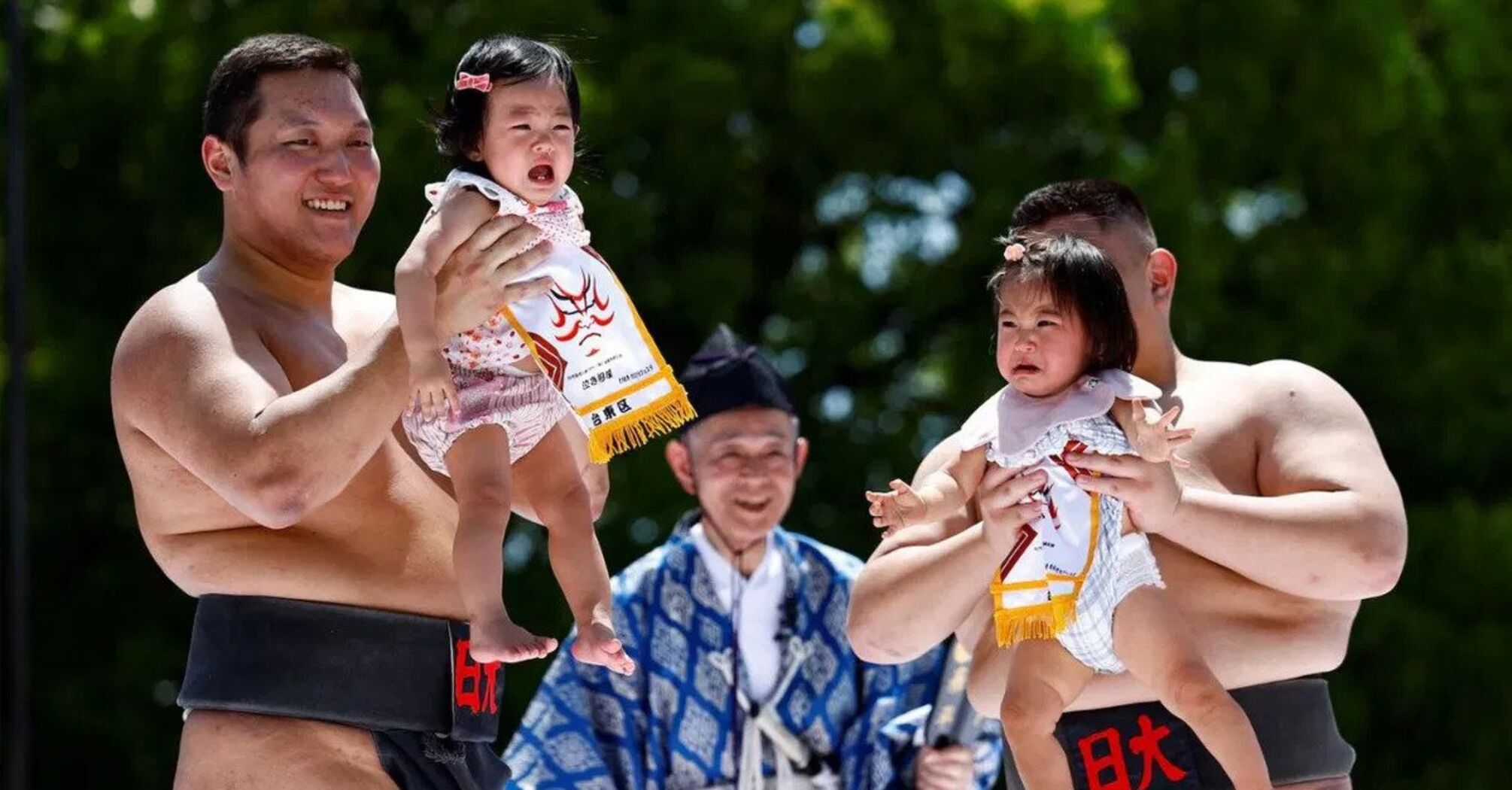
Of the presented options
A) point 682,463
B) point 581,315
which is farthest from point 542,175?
point 682,463

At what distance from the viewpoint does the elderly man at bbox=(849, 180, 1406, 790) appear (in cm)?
253

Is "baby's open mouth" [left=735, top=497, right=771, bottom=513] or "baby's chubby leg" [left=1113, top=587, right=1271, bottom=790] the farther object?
"baby's open mouth" [left=735, top=497, right=771, bottom=513]

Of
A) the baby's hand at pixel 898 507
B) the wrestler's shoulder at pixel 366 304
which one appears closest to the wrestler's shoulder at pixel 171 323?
the wrestler's shoulder at pixel 366 304

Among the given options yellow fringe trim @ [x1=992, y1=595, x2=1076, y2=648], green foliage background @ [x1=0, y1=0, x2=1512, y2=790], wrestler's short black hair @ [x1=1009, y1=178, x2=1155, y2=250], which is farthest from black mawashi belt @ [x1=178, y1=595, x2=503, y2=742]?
green foliage background @ [x1=0, y1=0, x2=1512, y2=790]

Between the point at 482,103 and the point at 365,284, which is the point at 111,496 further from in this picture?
the point at 482,103

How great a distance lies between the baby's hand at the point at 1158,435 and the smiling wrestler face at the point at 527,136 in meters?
0.72

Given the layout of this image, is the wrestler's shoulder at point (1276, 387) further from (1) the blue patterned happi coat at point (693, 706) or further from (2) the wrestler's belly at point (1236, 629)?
(1) the blue patterned happi coat at point (693, 706)

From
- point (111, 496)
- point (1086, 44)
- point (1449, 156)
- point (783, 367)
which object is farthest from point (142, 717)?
point (1449, 156)

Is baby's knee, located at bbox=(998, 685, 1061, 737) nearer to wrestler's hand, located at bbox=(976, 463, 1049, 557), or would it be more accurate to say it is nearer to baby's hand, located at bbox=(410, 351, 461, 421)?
wrestler's hand, located at bbox=(976, 463, 1049, 557)

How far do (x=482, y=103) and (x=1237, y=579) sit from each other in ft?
3.53

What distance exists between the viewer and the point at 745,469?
13.4ft

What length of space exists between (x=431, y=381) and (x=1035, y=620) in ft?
2.41

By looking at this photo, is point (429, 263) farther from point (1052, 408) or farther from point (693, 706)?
point (693, 706)

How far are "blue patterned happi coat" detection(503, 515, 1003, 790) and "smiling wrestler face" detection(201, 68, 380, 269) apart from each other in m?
1.45
